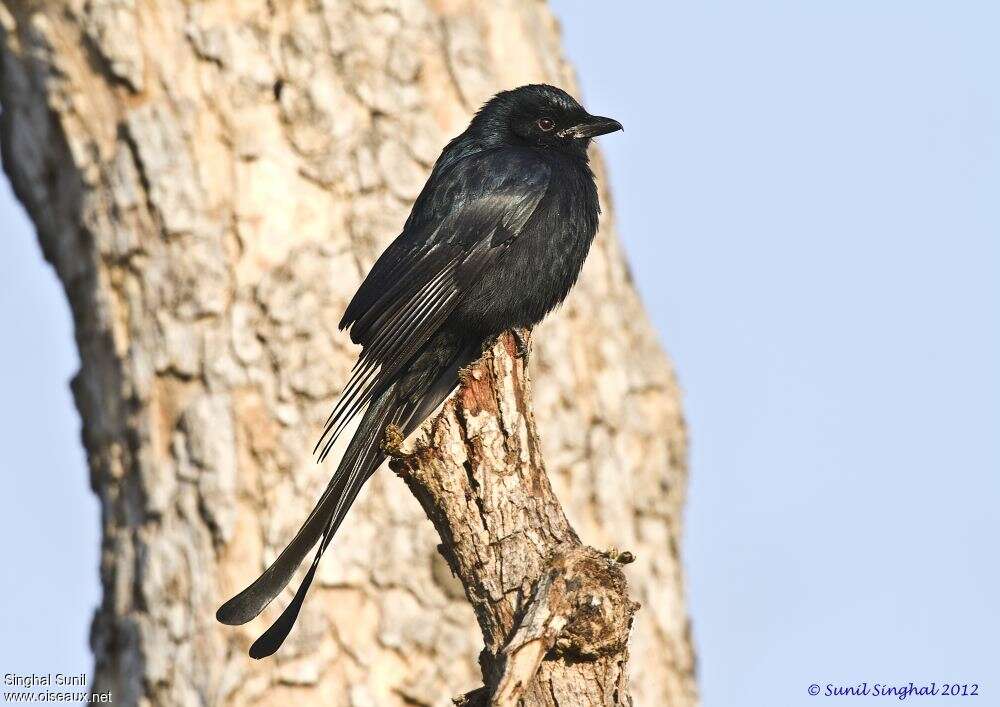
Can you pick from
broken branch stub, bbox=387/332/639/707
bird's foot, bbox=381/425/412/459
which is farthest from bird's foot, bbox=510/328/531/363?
bird's foot, bbox=381/425/412/459

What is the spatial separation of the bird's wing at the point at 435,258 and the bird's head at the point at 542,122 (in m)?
0.38

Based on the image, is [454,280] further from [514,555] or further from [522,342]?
[514,555]

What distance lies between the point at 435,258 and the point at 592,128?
46.7 inches

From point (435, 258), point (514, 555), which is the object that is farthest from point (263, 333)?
point (514, 555)

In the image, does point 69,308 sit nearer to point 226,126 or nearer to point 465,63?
point 226,126

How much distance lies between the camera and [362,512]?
635cm

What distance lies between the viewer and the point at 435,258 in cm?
549

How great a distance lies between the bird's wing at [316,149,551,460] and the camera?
207 inches

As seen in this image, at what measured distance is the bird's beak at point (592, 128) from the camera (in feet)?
20.6

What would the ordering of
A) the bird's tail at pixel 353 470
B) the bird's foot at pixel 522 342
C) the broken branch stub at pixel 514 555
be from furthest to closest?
the bird's foot at pixel 522 342 → the bird's tail at pixel 353 470 → the broken branch stub at pixel 514 555

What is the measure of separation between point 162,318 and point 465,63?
6.20 ft

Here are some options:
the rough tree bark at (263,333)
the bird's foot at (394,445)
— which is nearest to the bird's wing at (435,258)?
the bird's foot at (394,445)

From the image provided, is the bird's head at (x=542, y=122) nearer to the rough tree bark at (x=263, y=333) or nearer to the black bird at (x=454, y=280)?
the black bird at (x=454, y=280)

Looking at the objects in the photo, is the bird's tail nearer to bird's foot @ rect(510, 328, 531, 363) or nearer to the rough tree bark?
bird's foot @ rect(510, 328, 531, 363)
